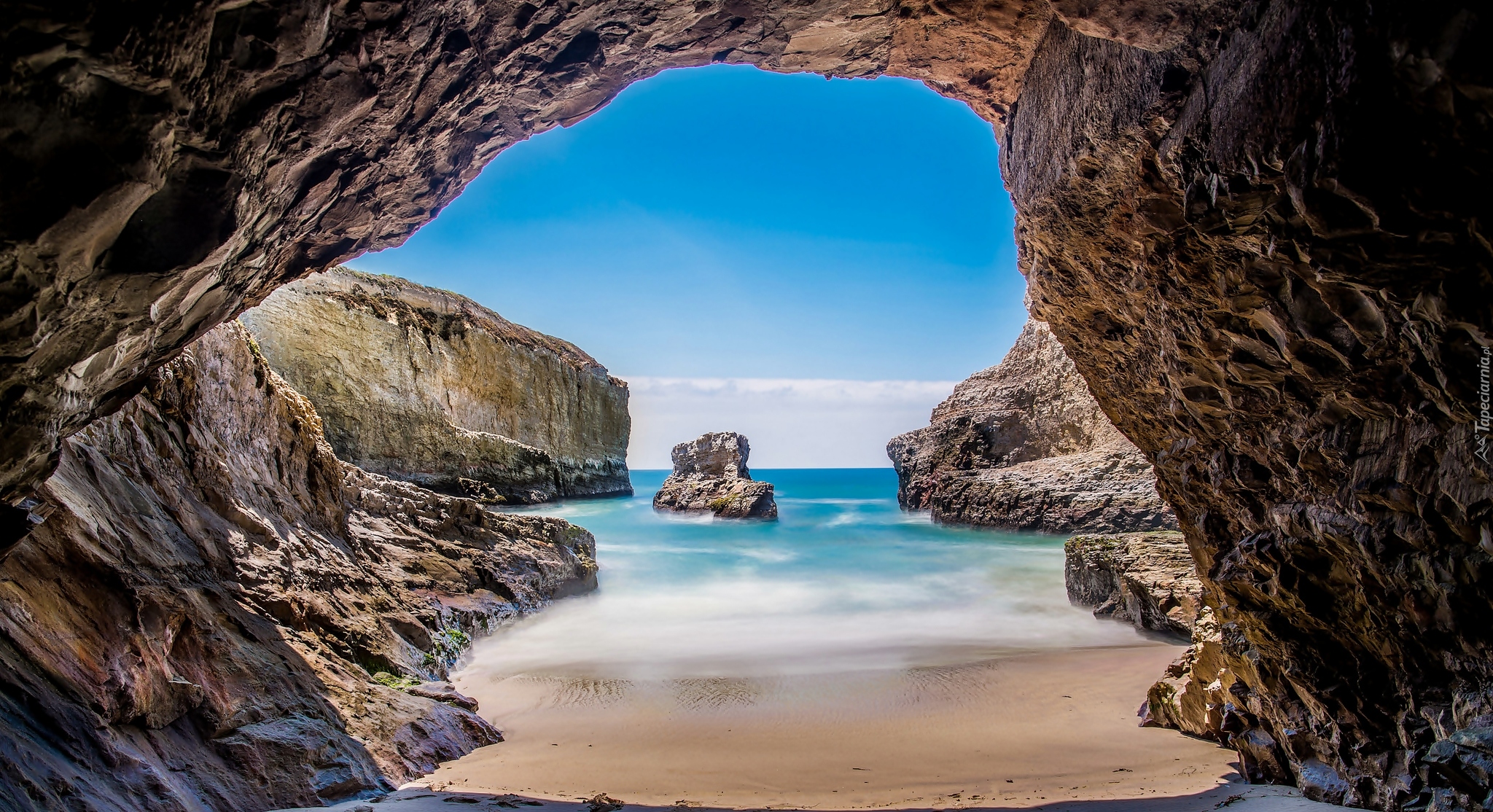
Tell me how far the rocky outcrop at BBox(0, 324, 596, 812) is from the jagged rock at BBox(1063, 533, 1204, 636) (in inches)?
336

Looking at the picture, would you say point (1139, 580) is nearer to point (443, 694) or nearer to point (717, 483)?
point (443, 694)

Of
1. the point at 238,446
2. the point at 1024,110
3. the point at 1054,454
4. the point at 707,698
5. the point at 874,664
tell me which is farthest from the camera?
the point at 1054,454

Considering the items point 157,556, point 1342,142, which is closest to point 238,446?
point 157,556

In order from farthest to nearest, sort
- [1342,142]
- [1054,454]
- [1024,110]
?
[1054,454], [1024,110], [1342,142]

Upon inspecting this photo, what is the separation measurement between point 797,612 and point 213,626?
920 cm

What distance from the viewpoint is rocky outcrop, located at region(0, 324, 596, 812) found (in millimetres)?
Result: 2889

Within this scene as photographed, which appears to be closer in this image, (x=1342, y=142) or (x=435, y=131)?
(x=1342, y=142)

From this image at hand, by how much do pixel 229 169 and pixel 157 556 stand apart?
3141mm

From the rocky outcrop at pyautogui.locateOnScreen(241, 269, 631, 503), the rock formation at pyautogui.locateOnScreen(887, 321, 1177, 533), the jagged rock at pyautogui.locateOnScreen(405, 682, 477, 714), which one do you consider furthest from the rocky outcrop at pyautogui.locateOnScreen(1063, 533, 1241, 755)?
the rocky outcrop at pyautogui.locateOnScreen(241, 269, 631, 503)

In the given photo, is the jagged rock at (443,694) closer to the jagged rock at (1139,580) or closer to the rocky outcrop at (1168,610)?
the rocky outcrop at (1168,610)

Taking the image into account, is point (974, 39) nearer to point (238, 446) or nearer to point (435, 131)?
point (435, 131)

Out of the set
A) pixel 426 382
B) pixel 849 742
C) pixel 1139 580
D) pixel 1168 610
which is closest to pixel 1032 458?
pixel 1139 580

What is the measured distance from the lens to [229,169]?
2354 mm

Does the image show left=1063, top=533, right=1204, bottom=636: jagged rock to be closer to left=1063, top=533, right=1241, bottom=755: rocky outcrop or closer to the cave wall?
left=1063, top=533, right=1241, bottom=755: rocky outcrop
